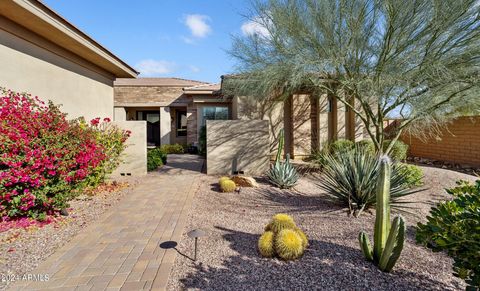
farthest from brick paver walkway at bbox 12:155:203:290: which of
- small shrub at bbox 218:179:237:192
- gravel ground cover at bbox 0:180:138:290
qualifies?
small shrub at bbox 218:179:237:192

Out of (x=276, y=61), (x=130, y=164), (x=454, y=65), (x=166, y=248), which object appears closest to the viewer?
(x=166, y=248)

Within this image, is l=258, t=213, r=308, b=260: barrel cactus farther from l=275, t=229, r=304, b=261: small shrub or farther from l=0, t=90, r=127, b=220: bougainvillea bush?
l=0, t=90, r=127, b=220: bougainvillea bush

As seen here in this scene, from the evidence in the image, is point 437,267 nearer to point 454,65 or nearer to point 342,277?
point 342,277

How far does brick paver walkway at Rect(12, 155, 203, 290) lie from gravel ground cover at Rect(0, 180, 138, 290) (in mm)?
183

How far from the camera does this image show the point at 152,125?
2052 cm

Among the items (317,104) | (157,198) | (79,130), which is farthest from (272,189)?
(317,104)

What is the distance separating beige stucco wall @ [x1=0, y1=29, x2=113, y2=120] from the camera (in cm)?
572

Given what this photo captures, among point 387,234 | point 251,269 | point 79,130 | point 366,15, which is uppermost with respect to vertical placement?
point 366,15

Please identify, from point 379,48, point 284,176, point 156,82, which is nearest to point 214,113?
point 156,82

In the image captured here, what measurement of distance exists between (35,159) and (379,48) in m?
8.71

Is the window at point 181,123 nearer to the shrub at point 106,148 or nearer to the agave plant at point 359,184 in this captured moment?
the shrub at point 106,148

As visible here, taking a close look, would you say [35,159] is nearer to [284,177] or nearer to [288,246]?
[288,246]

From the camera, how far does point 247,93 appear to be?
10438 mm

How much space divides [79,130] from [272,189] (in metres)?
5.32
